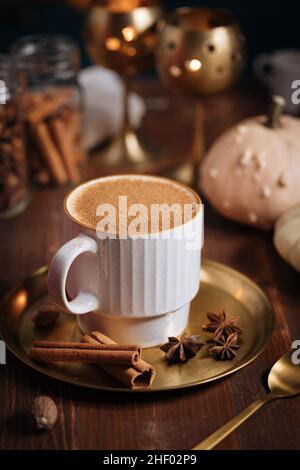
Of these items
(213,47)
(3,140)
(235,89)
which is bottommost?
(235,89)

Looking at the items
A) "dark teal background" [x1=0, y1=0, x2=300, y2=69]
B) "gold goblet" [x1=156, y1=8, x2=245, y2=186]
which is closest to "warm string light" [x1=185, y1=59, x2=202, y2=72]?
"gold goblet" [x1=156, y1=8, x2=245, y2=186]

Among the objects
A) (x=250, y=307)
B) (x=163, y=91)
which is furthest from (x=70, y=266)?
(x=163, y=91)

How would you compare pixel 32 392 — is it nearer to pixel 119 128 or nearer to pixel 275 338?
pixel 275 338

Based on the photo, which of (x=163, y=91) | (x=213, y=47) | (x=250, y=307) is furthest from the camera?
(x=163, y=91)

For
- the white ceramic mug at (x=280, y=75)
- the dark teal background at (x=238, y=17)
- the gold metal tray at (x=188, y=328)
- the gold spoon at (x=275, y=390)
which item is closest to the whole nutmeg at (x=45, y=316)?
the gold metal tray at (x=188, y=328)

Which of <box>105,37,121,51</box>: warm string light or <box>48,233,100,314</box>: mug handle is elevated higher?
<box>105,37,121,51</box>: warm string light

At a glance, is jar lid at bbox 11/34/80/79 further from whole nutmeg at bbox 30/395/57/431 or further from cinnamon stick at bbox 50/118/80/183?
whole nutmeg at bbox 30/395/57/431

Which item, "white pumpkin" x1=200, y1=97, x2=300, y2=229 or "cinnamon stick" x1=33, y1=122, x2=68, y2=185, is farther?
"cinnamon stick" x1=33, y1=122, x2=68, y2=185

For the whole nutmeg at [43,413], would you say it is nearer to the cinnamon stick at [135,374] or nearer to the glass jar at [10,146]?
the cinnamon stick at [135,374]
